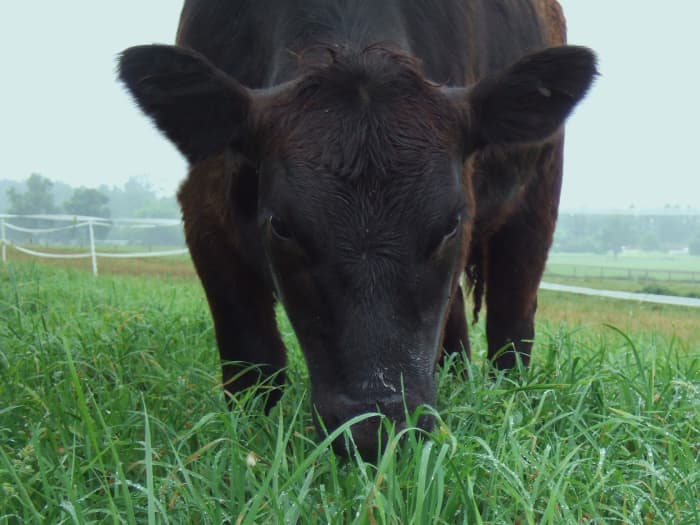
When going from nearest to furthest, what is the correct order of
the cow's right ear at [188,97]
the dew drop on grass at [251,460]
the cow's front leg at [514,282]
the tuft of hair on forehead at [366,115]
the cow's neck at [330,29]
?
the dew drop on grass at [251,460] → the tuft of hair on forehead at [366,115] → the cow's right ear at [188,97] → the cow's neck at [330,29] → the cow's front leg at [514,282]

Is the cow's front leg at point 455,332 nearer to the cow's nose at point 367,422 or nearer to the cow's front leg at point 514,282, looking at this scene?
the cow's front leg at point 514,282

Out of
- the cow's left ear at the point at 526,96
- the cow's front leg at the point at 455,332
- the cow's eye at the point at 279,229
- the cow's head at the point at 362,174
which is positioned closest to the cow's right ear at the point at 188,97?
the cow's head at the point at 362,174

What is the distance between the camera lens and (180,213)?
3.54 metres

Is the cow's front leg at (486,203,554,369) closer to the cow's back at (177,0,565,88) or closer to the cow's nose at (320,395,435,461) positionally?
the cow's back at (177,0,565,88)

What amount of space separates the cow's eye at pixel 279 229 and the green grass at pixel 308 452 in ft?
1.65

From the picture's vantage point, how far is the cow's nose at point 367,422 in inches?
71.7

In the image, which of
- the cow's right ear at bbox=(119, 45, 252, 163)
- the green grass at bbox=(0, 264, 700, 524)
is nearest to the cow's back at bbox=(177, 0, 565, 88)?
the cow's right ear at bbox=(119, 45, 252, 163)

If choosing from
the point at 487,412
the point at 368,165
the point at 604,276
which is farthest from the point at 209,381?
the point at 604,276

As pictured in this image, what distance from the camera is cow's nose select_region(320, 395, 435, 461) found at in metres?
1.82

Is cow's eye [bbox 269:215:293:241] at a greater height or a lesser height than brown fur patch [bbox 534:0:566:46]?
lesser

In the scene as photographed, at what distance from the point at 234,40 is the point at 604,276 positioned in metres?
8.13

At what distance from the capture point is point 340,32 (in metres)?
2.81

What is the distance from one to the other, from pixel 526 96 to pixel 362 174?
2.78ft

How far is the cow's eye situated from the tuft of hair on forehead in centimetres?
19
